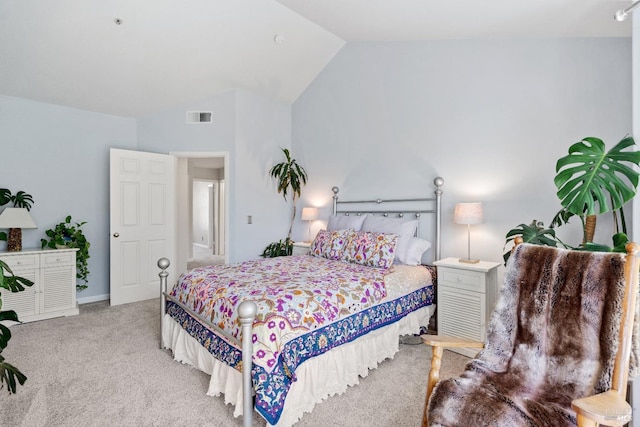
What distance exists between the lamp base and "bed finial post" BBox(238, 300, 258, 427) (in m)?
3.74

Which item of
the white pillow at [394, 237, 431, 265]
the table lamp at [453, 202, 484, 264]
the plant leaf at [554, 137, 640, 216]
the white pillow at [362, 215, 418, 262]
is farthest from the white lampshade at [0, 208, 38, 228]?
the plant leaf at [554, 137, 640, 216]

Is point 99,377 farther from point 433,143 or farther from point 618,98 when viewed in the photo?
point 618,98

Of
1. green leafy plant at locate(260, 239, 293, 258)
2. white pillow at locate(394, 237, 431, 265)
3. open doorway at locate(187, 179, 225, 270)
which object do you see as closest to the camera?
white pillow at locate(394, 237, 431, 265)

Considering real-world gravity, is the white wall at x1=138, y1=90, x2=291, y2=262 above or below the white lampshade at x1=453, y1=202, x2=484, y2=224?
above

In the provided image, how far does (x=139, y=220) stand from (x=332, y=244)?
9.27 feet

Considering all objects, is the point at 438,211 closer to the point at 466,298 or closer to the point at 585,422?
the point at 466,298

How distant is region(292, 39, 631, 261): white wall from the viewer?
9.48 feet

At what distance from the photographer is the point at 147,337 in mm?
3363

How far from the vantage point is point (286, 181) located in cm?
500

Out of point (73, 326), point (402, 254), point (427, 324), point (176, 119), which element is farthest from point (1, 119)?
point (427, 324)

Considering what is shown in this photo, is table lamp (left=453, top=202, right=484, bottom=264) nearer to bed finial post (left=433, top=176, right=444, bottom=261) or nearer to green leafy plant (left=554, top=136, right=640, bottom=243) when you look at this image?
bed finial post (left=433, top=176, right=444, bottom=261)

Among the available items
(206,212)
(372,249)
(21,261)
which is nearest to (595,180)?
(372,249)

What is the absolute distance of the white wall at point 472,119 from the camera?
114 inches

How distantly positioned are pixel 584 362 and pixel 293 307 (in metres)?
1.48
